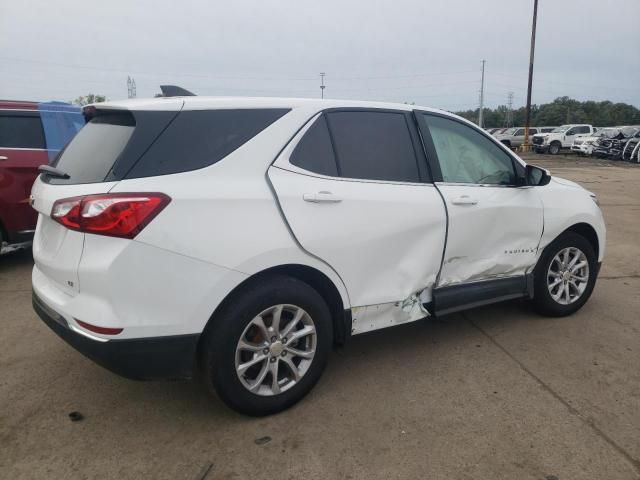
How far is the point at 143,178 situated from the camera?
7.72 feet

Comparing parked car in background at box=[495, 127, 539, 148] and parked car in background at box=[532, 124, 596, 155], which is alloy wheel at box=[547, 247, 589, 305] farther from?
parked car in background at box=[495, 127, 539, 148]

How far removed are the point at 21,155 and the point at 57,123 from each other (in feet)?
2.21

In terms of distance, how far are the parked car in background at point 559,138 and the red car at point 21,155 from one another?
1190 inches

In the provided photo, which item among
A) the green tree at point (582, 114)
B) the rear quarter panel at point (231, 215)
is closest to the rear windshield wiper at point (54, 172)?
the rear quarter panel at point (231, 215)

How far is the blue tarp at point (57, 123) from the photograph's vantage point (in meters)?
5.86

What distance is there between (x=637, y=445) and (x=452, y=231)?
1.54 meters

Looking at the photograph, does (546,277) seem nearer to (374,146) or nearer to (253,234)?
(374,146)

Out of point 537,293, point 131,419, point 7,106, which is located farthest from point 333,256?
point 7,106

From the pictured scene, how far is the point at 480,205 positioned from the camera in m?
3.50

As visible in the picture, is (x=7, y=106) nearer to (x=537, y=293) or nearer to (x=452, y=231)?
(x=452, y=231)

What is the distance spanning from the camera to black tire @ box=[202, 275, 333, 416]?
2.48 m

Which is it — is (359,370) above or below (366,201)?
below

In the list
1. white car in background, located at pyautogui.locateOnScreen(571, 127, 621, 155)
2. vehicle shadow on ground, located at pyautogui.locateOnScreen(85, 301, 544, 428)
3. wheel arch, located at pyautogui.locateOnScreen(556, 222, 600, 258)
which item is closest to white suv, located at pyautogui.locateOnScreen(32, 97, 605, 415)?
vehicle shadow on ground, located at pyautogui.locateOnScreen(85, 301, 544, 428)

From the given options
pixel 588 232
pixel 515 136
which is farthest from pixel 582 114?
pixel 588 232
